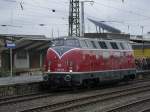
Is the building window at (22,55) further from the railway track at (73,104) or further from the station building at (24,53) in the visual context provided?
the railway track at (73,104)

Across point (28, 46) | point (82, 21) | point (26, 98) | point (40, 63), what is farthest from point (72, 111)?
point (82, 21)

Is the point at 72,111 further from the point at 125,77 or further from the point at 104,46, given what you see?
the point at 125,77

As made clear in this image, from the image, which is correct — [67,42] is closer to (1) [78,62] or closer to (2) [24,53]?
(1) [78,62]

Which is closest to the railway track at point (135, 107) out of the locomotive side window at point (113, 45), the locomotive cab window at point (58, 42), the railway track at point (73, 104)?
the railway track at point (73, 104)

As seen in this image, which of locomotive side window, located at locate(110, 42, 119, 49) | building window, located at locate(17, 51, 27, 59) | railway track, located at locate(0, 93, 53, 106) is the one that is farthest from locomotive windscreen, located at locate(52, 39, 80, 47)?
building window, located at locate(17, 51, 27, 59)

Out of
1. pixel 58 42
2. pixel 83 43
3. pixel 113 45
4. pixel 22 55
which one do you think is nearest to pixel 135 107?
pixel 83 43

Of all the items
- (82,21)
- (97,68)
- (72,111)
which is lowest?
(72,111)

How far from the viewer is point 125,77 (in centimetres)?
2817

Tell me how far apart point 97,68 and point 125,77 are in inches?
178

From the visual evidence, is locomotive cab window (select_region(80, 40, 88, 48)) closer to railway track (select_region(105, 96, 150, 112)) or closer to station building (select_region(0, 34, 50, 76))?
railway track (select_region(105, 96, 150, 112))

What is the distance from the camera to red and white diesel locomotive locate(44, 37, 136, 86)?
881 inches

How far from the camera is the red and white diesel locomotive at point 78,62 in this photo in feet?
73.4

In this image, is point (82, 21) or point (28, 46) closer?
point (28, 46)

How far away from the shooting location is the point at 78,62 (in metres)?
22.4
